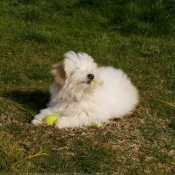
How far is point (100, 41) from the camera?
299 inches

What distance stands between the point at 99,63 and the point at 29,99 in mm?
1905

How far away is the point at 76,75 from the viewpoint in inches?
170

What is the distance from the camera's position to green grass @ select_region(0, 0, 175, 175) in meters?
3.93

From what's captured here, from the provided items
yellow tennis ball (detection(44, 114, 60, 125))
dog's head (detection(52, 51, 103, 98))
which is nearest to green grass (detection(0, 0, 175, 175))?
yellow tennis ball (detection(44, 114, 60, 125))

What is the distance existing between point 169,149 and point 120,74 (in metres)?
1.48

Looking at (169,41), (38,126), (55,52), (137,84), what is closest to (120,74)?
(137,84)

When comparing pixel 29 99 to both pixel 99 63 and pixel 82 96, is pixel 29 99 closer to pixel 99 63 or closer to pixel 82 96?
pixel 82 96

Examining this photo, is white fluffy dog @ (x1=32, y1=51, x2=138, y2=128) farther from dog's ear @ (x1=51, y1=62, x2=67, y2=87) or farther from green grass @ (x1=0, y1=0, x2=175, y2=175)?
green grass @ (x1=0, y1=0, x2=175, y2=175)

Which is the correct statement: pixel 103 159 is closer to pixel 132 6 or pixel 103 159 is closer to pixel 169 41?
pixel 169 41

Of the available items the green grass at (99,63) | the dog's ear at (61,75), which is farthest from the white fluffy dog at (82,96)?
the green grass at (99,63)

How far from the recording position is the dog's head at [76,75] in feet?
14.2

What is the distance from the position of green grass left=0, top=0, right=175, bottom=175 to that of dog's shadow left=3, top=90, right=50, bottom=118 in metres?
0.01

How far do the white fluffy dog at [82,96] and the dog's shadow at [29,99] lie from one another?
329 millimetres

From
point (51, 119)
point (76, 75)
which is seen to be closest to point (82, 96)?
point (76, 75)
